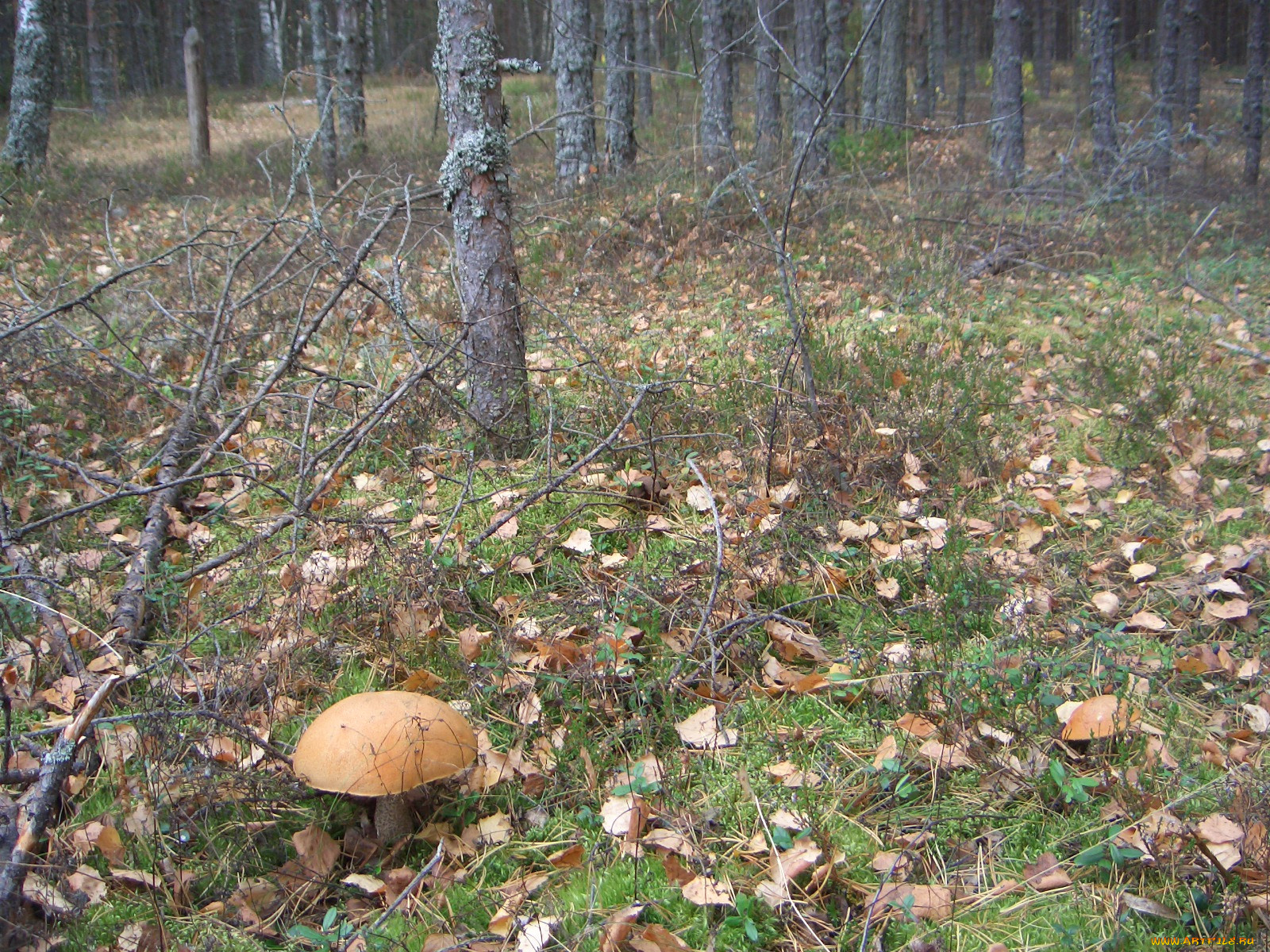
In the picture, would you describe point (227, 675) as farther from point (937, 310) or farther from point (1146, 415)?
point (937, 310)

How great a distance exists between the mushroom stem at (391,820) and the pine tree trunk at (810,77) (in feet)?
29.0

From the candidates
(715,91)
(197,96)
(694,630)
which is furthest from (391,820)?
(197,96)

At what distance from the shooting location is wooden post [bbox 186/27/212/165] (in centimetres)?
1298

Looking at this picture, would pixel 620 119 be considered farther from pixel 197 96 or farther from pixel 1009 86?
pixel 197 96

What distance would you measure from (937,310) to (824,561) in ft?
12.7

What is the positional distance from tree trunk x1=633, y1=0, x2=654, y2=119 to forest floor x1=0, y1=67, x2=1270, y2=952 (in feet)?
28.2

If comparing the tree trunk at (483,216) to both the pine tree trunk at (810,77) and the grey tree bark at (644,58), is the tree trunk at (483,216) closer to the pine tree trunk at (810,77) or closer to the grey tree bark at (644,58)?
the pine tree trunk at (810,77)

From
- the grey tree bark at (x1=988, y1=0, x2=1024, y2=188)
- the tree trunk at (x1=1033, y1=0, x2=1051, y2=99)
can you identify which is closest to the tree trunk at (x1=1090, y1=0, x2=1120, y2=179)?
the grey tree bark at (x1=988, y1=0, x2=1024, y2=188)

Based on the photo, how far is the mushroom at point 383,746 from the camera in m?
2.32

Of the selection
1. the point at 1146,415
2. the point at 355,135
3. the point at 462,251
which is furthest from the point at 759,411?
the point at 355,135

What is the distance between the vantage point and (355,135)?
15094mm

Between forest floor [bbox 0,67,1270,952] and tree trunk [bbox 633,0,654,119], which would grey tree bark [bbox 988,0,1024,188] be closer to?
tree trunk [bbox 633,0,654,119]

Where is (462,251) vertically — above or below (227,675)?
above

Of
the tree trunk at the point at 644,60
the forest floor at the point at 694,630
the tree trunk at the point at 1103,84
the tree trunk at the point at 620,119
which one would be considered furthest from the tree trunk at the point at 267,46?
the forest floor at the point at 694,630
